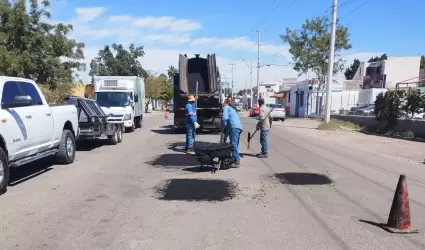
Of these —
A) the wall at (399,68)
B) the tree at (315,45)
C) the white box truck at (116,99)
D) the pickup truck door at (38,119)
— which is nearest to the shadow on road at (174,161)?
the pickup truck door at (38,119)

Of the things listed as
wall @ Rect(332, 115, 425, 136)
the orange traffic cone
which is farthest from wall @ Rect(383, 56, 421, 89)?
the orange traffic cone

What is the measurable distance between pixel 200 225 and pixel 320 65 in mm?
39988

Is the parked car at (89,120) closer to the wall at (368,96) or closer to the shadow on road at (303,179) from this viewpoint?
the shadow on road at (303,179)

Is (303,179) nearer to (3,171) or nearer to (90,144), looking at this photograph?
(3,171)

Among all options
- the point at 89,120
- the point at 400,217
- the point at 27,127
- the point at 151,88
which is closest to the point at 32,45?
the point at 89,120

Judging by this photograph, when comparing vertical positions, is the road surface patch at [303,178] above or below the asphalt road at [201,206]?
below

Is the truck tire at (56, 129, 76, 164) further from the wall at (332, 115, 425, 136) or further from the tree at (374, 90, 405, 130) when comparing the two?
the tree at (374, 90, 405, 130)

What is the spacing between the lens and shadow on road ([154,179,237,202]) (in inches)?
307

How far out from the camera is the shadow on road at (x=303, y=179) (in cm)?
944

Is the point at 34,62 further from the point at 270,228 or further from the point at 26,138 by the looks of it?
the point at 270,228

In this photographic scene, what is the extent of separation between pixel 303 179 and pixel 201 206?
3401 millimetres

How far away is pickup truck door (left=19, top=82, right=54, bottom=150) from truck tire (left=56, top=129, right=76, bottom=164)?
74cm

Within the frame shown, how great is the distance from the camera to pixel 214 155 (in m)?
10.3

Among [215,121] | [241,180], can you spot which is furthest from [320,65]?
[241,180]
